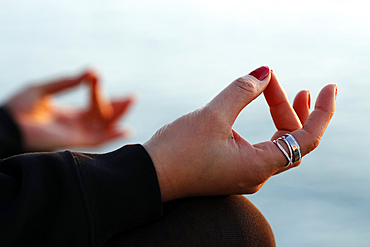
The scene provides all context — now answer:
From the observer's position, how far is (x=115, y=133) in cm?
191

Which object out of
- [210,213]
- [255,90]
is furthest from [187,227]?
[255,90]

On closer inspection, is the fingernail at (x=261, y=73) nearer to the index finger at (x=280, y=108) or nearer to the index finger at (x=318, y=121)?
the index finger at (x=280, y=108)

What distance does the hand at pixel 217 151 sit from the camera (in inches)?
36.5

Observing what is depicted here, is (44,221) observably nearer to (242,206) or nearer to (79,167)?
(79,167)

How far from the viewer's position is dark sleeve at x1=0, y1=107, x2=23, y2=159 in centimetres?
155

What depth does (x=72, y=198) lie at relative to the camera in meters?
0.81

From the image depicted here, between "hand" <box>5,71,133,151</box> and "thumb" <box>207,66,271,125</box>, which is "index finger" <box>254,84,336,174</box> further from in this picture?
"hand" <box>5,71,133,151</box>

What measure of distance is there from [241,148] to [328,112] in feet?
1.15

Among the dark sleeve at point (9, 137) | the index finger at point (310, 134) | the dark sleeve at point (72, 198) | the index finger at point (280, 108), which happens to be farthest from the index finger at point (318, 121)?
the dark sleeve at point (9, 137)

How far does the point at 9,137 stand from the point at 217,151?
109 centimetres

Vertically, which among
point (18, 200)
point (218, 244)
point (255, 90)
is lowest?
point (218, 244)

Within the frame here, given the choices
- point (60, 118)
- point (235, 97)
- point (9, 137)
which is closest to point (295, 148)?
point (235, 97)

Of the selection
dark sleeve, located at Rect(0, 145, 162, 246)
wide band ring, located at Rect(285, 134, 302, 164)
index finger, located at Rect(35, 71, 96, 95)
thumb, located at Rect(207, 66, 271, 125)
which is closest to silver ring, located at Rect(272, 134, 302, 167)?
wide band ring, located at Rect(285, 134, 302, 164)

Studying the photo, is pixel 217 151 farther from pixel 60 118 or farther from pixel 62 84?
pixel 60 118
